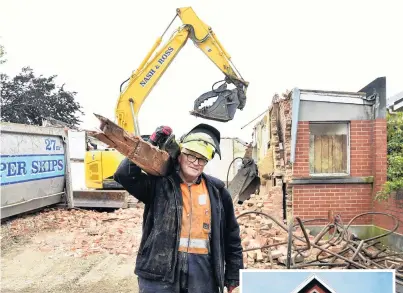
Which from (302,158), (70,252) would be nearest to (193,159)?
(70,252)

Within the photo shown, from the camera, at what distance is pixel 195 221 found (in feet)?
8.57

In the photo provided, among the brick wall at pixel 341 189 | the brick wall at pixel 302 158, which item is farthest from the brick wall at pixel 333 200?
the brick wall at pixel 302 158

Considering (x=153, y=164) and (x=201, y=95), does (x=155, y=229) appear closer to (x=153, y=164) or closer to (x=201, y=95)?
(x=153, y=164)

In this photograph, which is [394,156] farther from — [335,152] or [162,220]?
[162,220]

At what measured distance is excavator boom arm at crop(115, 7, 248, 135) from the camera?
31.9 feet

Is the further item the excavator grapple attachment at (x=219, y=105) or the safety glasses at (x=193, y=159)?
the excavator grapple attachment at (x=219, y=105)

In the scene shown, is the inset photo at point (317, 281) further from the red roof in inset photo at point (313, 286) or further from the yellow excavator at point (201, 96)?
the yellow excavator at point (201, 96)

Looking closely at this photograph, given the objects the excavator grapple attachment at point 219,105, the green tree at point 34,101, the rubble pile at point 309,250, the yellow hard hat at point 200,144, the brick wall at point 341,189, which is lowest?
the rubble pile at point 309,250

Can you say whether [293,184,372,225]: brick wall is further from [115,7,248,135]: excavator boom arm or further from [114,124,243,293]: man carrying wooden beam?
[114,124,243,293]: man carrying wooden beam

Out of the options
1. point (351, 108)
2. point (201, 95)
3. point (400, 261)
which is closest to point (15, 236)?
point (201, 95)

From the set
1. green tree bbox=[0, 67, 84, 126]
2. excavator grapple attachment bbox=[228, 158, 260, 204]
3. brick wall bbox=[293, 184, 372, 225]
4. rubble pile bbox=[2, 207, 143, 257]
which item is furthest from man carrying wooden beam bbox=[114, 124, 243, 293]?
green tree bbox=[0, 67, 84, 126]

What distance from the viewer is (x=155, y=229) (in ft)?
8.42

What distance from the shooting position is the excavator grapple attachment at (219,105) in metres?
9.62

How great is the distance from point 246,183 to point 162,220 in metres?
10.0
